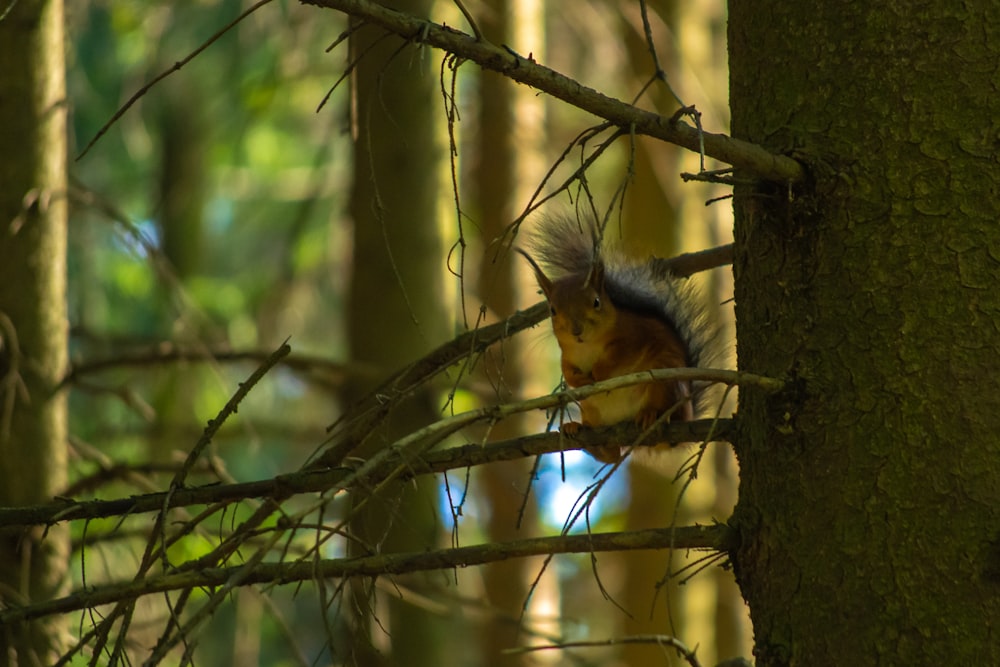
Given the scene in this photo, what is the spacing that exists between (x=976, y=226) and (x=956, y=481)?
0.34 meters

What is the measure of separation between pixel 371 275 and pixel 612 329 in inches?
51.2

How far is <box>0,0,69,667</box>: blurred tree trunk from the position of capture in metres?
2.84

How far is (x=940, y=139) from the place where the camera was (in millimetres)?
1561

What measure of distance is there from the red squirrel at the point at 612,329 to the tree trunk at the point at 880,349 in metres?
1.04

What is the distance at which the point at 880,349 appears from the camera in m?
1.56

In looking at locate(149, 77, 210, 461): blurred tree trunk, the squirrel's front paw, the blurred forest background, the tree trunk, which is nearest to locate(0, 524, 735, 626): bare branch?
the blurred forest background

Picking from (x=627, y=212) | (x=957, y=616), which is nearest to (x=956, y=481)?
(x=957, y=616)

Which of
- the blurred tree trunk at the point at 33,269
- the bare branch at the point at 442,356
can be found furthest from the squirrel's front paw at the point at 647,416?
the blurred tree trunk at the point at 33,269

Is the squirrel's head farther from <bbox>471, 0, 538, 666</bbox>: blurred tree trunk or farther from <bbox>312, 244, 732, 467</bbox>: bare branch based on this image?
Answer: <bbox>471, 0, 538, 666</bbox>: blurred tree trunk

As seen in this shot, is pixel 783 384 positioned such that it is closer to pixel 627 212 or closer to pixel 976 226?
pixel 976 226

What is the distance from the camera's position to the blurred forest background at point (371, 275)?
283cm

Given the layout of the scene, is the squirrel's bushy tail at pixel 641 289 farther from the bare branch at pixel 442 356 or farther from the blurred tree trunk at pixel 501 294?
the blurred tree trunk at pixel 501 294

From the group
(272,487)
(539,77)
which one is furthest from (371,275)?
(539,77)

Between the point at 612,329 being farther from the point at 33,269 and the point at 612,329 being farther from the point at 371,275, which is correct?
the point at 33,269
